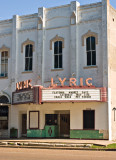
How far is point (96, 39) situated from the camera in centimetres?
2719

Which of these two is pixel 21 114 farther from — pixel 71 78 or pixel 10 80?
pixel 71 78

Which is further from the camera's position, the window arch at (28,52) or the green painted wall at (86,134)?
the window arch at (28,52)

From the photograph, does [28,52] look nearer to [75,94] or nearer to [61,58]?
[61,58]

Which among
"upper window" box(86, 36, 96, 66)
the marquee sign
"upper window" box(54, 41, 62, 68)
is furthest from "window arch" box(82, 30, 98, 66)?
the marquee sign

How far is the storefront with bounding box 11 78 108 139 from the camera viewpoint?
25609 millimetres

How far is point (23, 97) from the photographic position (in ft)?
89.5

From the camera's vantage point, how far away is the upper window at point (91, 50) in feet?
89.6

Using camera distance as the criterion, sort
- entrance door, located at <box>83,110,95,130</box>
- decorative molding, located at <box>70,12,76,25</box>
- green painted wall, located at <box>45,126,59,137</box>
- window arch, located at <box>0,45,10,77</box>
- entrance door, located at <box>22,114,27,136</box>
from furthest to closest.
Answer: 1. window arch, located at <box>0,45,10,77</box>
2. entrance door, located at <box>22,114,27,136</box>
3. green painted wall, located at <box>45,126,59,137</box>
4. decorative molding, located at <box>70,12,76,25</box>
5. entrance door, located at <box>83,110,95,130</box>

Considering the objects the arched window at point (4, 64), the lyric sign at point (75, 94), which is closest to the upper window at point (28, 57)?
the arched window at point (4, 64)

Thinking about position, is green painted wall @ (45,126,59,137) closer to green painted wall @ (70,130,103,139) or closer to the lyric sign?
green painted wall @ (70,130,103,139)

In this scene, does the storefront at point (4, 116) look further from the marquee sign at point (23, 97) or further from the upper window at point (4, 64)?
the upper window at point (4, 64)

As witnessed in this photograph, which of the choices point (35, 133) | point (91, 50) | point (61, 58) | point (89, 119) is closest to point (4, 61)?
point (61, 58)

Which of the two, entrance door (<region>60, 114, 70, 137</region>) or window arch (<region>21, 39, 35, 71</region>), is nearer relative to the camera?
entrance door (<region>60, 114, 70, 137</region>)

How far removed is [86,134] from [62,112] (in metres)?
3.10
